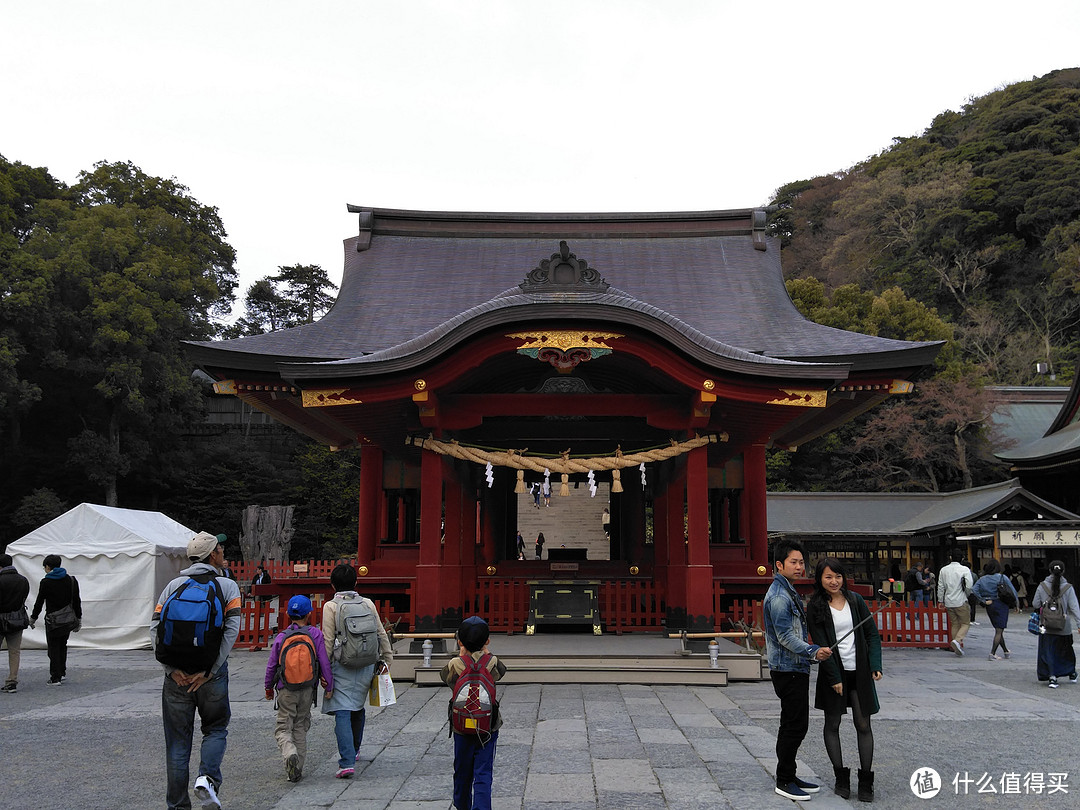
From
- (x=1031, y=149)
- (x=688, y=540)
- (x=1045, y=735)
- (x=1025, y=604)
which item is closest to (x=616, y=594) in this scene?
(x=688, y=540)

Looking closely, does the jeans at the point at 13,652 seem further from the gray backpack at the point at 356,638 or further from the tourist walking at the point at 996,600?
the tourist walking at the point at 996,600

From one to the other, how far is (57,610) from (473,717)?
809 cm

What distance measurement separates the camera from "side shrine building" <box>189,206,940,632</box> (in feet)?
33.3

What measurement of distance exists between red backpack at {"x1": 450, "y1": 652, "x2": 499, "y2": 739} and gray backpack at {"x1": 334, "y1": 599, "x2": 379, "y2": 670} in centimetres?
137

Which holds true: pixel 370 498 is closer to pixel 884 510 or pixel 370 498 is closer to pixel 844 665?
pixel 844 665

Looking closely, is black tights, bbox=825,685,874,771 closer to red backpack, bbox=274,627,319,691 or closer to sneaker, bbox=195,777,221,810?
red backpack, bbox=274,627,319,691

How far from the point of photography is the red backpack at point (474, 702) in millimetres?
4297

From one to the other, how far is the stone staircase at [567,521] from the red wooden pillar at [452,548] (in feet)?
51.5

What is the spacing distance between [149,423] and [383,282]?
1986 cm

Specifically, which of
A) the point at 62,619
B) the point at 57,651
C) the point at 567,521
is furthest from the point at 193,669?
the point at 567,521

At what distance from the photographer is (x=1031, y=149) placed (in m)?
45.4

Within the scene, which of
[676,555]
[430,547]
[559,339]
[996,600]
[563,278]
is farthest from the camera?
[996,600]

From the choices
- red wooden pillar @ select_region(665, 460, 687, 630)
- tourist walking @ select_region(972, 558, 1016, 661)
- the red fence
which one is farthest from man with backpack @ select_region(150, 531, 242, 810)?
tourist walking @ select_region(972, 558, 1016, 661)

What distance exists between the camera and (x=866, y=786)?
498cm
